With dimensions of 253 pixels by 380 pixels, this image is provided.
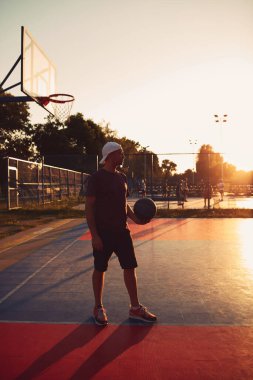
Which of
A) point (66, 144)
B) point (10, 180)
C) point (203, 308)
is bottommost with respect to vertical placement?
point (203, 308)

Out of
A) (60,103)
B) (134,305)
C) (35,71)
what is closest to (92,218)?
(134,305)

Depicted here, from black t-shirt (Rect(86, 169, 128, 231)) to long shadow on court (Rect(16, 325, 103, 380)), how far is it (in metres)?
1.04

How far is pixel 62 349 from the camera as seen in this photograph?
10.2 feet

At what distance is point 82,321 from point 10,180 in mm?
14935

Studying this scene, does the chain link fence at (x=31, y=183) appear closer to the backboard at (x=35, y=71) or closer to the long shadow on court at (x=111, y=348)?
the backboard at (x=35, y=71)

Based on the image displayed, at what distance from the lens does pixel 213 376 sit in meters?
2.64

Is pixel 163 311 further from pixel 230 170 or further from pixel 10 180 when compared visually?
pixel 230 170

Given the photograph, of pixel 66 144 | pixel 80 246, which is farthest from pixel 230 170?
pixel 80 246

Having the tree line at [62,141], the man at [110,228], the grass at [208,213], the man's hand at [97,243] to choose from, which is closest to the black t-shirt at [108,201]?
the man at [110,228]

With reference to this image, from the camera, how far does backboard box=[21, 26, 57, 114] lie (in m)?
9.45

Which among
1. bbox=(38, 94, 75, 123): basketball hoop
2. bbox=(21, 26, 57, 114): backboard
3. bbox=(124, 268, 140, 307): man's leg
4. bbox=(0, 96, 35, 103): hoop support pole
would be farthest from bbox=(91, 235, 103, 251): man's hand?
bbox=(38, 94, 75, 123): basketball hoop

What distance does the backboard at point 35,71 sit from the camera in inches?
372

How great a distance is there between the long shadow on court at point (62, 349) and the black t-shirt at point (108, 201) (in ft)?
3.41

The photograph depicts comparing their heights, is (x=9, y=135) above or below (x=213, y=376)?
above
